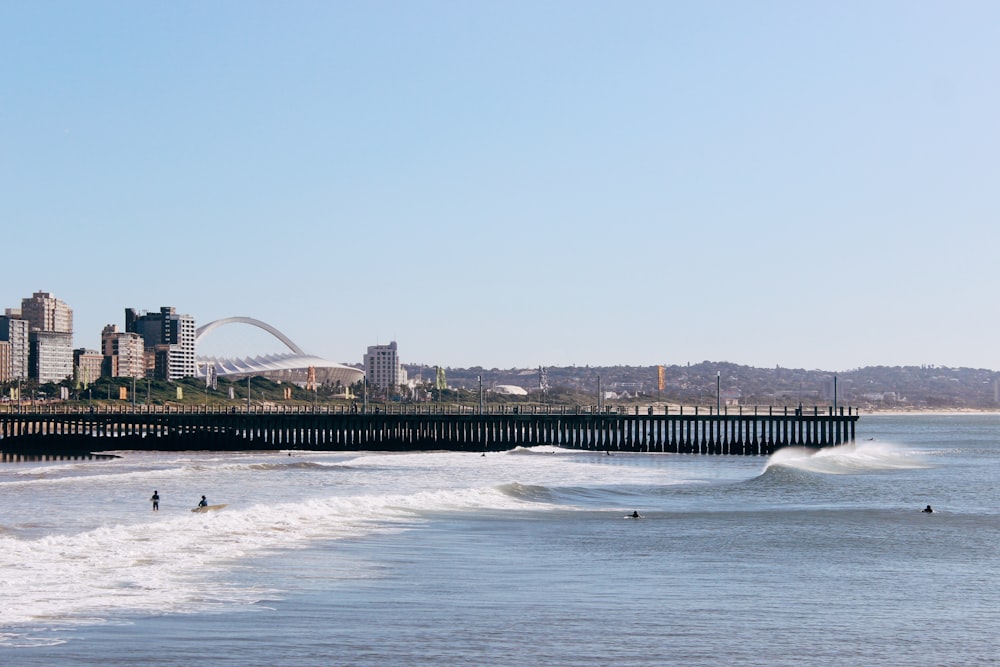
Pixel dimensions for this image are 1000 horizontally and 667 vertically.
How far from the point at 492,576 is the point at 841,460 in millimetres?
64722

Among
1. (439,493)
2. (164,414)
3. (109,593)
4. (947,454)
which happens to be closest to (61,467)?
(439,493)

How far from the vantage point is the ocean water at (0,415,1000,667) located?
1950 cm

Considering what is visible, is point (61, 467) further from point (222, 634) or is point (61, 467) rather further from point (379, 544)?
point (222, 634)

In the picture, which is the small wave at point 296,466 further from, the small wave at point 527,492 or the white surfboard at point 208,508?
the white surfboard at point 208,508

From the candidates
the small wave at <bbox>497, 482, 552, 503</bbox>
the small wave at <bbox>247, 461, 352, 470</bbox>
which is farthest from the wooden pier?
the small wave at <bbox>497, 482, 552, 503</bbox>

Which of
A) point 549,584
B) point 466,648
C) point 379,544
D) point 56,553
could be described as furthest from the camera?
point 379,544

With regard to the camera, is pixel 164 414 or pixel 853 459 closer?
pixel 853 459

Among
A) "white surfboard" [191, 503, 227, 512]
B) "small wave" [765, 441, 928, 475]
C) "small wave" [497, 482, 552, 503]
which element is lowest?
"small wave" [765, 441, 928, 475]

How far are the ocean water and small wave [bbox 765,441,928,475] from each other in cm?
2256

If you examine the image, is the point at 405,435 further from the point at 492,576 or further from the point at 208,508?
the point at 492,576

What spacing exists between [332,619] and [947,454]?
9863cm

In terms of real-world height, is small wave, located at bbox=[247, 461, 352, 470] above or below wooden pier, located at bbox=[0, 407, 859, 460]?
below

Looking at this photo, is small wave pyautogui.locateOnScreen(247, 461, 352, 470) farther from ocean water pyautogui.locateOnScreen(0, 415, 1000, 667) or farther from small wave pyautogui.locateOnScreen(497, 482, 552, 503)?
small wave pyautogui.locateOnScreen(497, 482, 552, 503)

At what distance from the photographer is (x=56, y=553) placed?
1183 inches
